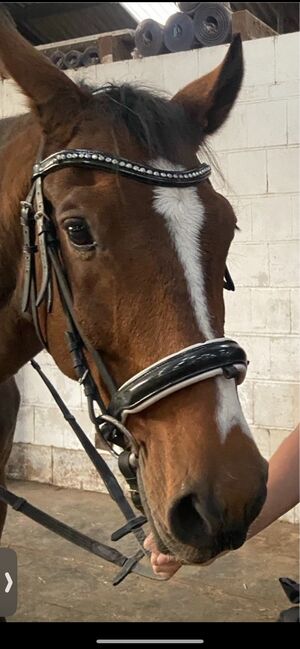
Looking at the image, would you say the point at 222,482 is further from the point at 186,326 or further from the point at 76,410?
the point at 76,410

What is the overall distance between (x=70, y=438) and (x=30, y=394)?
0.44 m

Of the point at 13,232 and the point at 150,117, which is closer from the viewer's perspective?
the point at 150,117

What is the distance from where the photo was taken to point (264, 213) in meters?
3.46

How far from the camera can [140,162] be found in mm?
1189

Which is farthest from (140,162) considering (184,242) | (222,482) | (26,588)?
(26,588)

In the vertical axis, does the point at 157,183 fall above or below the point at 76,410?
above

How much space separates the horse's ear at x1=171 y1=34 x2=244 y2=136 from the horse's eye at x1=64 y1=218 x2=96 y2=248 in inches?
16.0

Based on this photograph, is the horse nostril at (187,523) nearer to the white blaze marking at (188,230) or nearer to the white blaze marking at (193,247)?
the white blaze marking at (193,247)

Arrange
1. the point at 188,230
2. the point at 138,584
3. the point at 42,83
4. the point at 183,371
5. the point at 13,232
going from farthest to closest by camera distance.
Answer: the point at 138,584
the point at 13,232
the point at 42,83
the point at 188,230
the point at 183,371

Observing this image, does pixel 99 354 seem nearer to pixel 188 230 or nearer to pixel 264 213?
pixel 188 230

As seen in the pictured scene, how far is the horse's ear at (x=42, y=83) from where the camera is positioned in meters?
1.22

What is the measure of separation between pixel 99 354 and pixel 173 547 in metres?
0.38

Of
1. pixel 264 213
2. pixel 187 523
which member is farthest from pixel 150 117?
pixel 264 213

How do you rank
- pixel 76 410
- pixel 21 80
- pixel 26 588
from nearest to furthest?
pixel 21 80
pixel 26 588
pixel 76 410
